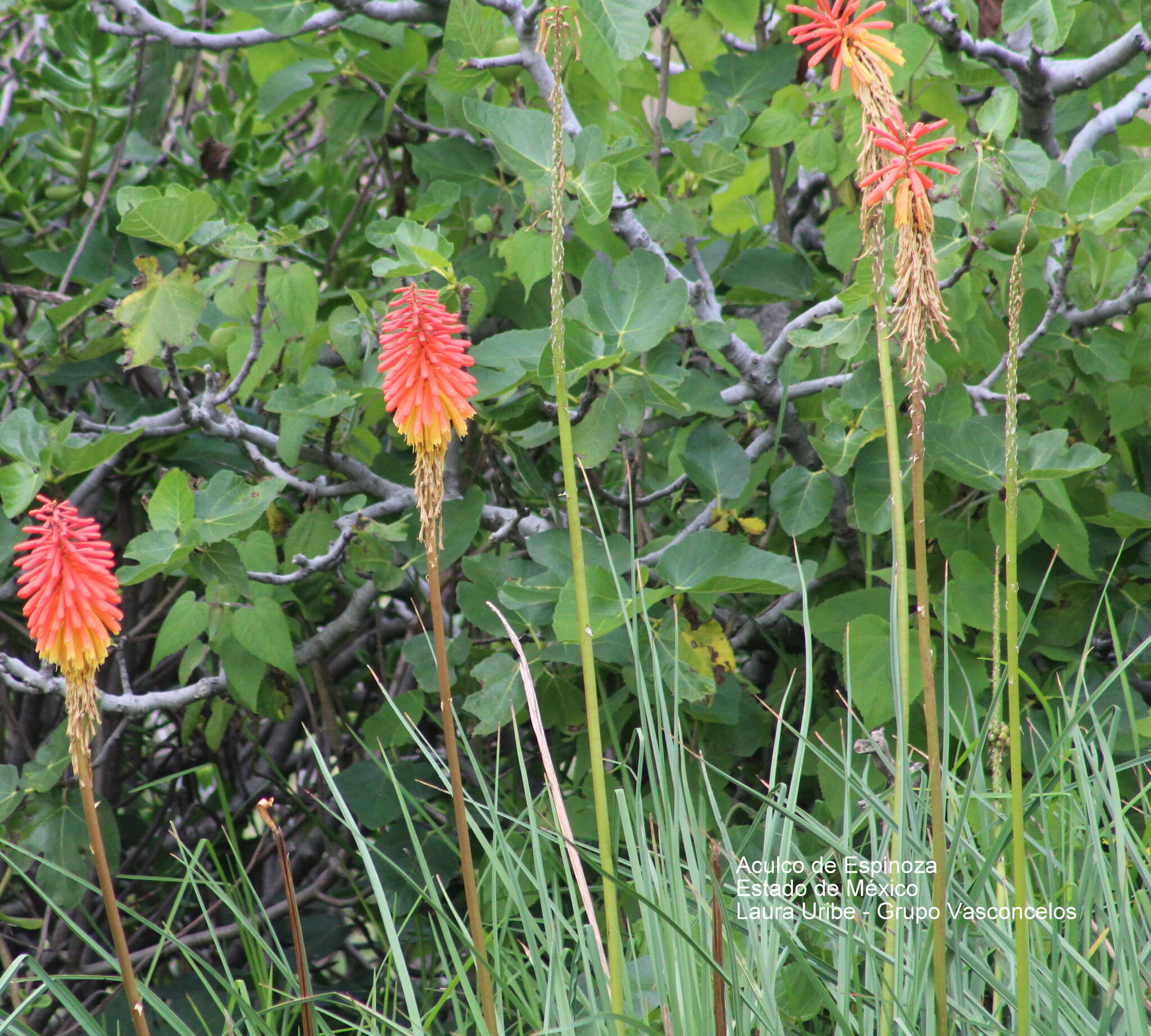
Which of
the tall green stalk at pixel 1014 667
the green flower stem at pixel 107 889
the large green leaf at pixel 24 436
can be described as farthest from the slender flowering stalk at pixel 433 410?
the large green leaf at pixel 24 436

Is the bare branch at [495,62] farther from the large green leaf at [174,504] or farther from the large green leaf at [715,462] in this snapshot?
the large green leaf at [174,504]

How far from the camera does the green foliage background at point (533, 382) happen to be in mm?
1541

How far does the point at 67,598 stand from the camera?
32.2 inches

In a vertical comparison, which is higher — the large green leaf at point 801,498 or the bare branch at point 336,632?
the large green leaf at point 801,498

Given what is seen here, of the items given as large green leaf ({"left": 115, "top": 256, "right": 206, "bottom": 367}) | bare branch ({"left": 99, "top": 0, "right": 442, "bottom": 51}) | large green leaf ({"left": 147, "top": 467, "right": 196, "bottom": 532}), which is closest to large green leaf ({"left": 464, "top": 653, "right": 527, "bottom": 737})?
large green leaf ({"left": 147, "top": 467, "right": 196, "bottom": 532})

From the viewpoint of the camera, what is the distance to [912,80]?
184 cm

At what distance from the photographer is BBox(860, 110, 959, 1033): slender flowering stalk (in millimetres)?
712

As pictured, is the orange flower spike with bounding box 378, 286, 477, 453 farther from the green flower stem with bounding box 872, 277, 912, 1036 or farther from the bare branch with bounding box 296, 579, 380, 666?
the bare branch with bounding box 296, 579, 380, 666

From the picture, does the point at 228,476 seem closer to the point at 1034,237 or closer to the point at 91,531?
the point at 91,531

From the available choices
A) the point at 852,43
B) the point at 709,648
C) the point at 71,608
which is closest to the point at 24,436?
the point at 71,608

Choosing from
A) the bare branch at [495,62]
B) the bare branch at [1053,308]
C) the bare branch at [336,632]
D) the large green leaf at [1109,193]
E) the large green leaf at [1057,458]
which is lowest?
the bare branch at [336,632]

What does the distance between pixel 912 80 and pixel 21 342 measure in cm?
173

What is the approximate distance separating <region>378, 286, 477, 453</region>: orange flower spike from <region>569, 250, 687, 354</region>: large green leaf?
27.3 inches

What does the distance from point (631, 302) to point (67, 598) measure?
36.2 inches
